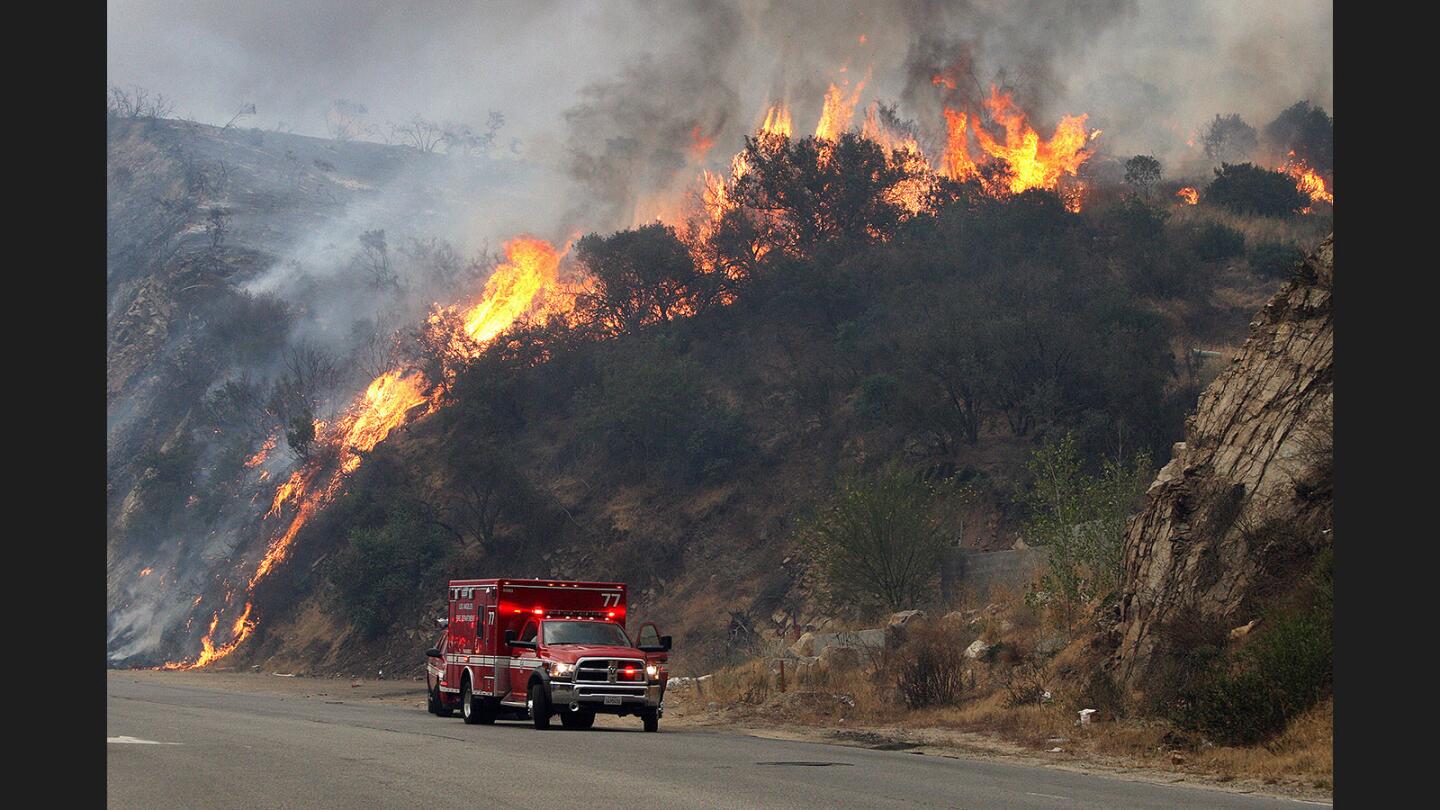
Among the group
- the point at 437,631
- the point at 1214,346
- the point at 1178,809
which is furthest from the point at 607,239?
the point at 1178,809

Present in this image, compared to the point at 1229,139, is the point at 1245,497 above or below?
below

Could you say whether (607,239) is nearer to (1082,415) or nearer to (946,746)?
(1082,415)

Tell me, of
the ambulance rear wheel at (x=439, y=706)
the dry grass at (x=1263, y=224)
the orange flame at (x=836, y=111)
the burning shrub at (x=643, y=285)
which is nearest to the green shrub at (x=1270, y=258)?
the dry grass at (x=1263, y=224)

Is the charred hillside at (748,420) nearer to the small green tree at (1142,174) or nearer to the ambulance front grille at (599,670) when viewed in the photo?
the small green tree at (1142,174)

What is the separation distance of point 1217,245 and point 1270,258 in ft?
12.4

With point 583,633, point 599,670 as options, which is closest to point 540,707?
point 599,670

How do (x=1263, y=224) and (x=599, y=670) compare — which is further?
(x=1263, y=224)

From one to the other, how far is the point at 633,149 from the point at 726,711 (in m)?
64.0

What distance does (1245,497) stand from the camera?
2647 centimetres

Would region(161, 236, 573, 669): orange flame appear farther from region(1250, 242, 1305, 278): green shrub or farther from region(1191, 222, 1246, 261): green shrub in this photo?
region(1250, 242, 1305, 278): green shrub

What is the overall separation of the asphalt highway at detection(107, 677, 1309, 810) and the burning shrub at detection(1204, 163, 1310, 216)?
200 feet

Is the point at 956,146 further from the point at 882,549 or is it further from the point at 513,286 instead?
the point at 882,549

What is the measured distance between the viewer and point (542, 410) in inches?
2948

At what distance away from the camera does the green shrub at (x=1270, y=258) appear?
222ft
